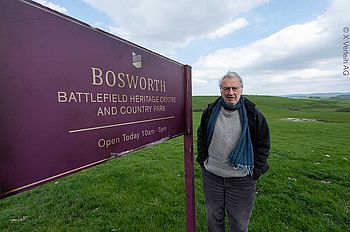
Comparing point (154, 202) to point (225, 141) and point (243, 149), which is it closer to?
point (225, 141)

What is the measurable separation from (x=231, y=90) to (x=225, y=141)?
62cm

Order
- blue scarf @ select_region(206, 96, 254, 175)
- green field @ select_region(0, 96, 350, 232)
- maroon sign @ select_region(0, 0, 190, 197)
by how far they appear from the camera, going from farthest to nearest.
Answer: green field @ select_region(0, 96, 350, 232)
blue scarf @ select_region(206, 96, 254, 175)
maroon sign @ select_region(0, 0, 190, 197)

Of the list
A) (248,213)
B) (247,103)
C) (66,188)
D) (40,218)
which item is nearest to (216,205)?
(248,213)

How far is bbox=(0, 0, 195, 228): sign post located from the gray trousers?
1126 millimetres

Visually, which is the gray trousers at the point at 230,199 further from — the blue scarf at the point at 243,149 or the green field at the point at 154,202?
the green field at the point at 154,202

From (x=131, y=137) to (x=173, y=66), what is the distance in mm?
1258

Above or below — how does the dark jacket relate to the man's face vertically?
below

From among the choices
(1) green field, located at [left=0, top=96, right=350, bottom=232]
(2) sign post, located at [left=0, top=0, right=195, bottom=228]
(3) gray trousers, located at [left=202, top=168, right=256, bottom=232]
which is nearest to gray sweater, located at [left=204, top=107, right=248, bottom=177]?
(3) gray trousers, located at [left=202, top=168, right=256, bottom=232]

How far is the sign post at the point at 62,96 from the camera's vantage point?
4.20 ft

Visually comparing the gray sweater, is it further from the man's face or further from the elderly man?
the man's face

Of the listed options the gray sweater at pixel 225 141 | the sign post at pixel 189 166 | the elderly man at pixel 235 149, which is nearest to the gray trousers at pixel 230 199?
the elderly man at pixel 235 149

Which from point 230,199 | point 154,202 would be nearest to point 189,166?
point 230,199

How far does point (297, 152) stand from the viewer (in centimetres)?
932

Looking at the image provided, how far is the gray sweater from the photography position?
2.78m
